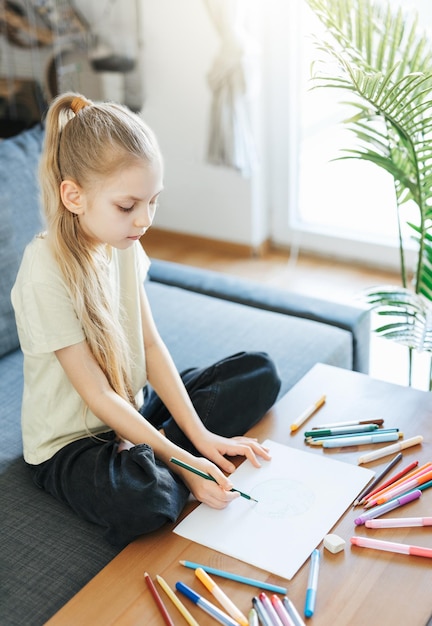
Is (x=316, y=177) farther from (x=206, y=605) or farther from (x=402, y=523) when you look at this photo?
(x=206, y=605)

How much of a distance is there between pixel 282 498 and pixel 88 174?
22.8 inches

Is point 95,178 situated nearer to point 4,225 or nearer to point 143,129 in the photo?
point 143,129

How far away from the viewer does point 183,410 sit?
53.0 inches

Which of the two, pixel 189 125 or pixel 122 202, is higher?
pixel 122 202

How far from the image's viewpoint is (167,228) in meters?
3.34

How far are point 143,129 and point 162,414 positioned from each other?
1.82 ft

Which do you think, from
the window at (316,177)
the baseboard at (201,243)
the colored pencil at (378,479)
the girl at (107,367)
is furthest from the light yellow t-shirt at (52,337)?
the baseboard at (201,243)

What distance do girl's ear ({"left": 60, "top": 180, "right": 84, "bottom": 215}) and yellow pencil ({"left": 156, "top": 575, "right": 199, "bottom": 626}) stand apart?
585 mm

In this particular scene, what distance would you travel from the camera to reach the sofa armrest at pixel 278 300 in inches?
72.6

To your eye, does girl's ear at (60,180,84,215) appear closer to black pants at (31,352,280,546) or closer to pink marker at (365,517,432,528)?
black pants at (31,352,280,546)

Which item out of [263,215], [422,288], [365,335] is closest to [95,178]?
[422,288]

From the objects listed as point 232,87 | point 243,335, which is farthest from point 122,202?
point 232,87

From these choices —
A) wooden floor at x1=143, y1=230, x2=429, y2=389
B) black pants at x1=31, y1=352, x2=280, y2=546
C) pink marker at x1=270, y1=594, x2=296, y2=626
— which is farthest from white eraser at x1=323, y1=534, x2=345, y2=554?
wooden floor at x1=143, y1=230, x2=429, y2=389

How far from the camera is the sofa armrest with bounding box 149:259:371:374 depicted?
1844 millimetres
